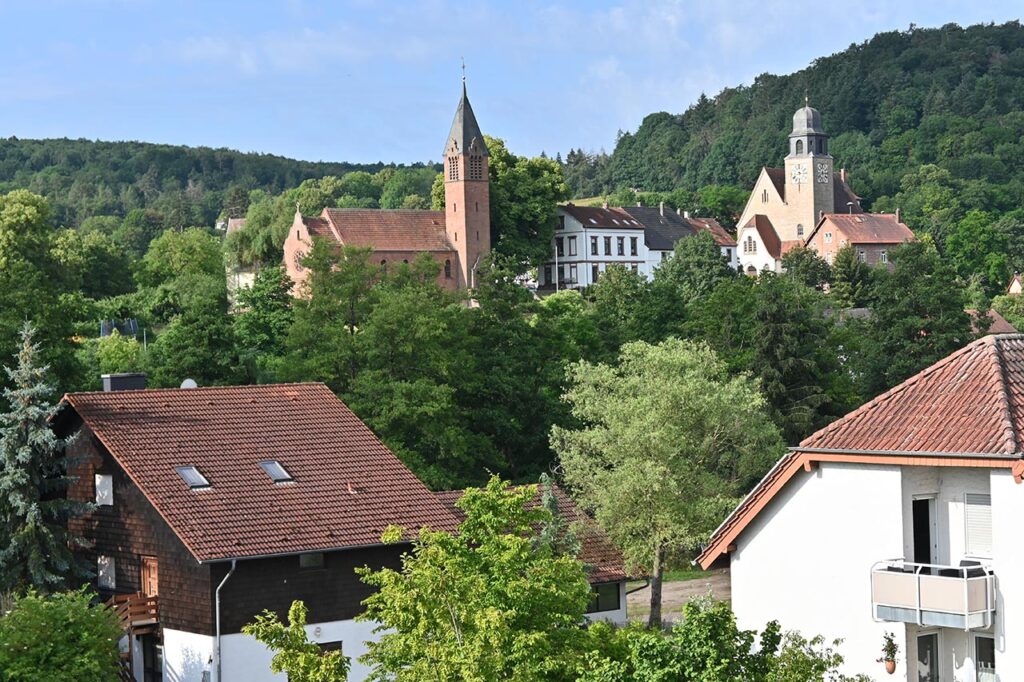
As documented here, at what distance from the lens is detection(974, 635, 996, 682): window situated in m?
18.8

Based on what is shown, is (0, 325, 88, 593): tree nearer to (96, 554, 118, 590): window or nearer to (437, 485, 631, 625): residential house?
(96, 554, 118, 590): window

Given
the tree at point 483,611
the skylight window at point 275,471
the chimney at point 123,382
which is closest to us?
the tree at point 483,611

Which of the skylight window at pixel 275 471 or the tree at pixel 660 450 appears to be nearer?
the skylight window at pixel 275 471

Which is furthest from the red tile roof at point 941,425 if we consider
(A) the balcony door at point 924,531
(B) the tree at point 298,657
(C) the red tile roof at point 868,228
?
(C) the red tile roof at point 868,228

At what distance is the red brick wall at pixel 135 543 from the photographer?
93.6 ft

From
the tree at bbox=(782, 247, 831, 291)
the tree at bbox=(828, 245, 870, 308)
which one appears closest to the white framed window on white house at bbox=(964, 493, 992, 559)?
the tree at bbox=(828, 245, 870, 308)

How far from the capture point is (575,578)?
1830cm

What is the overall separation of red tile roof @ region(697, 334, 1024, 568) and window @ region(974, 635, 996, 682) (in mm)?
2334

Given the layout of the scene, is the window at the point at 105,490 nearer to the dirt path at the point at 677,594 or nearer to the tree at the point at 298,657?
the dirt path at the point at 677,594

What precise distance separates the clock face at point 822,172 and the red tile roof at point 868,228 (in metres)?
9.76

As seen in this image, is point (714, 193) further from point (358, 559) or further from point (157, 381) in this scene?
point (358, 559)

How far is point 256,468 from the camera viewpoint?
30656mm

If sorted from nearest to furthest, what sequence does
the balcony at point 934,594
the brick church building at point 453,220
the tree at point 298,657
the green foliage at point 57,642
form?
the tree at point 298,657 → the balcony at point 934,594 → the green foliage at point 57,642 → the brick church building at point 453,220

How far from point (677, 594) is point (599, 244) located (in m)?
74.5
